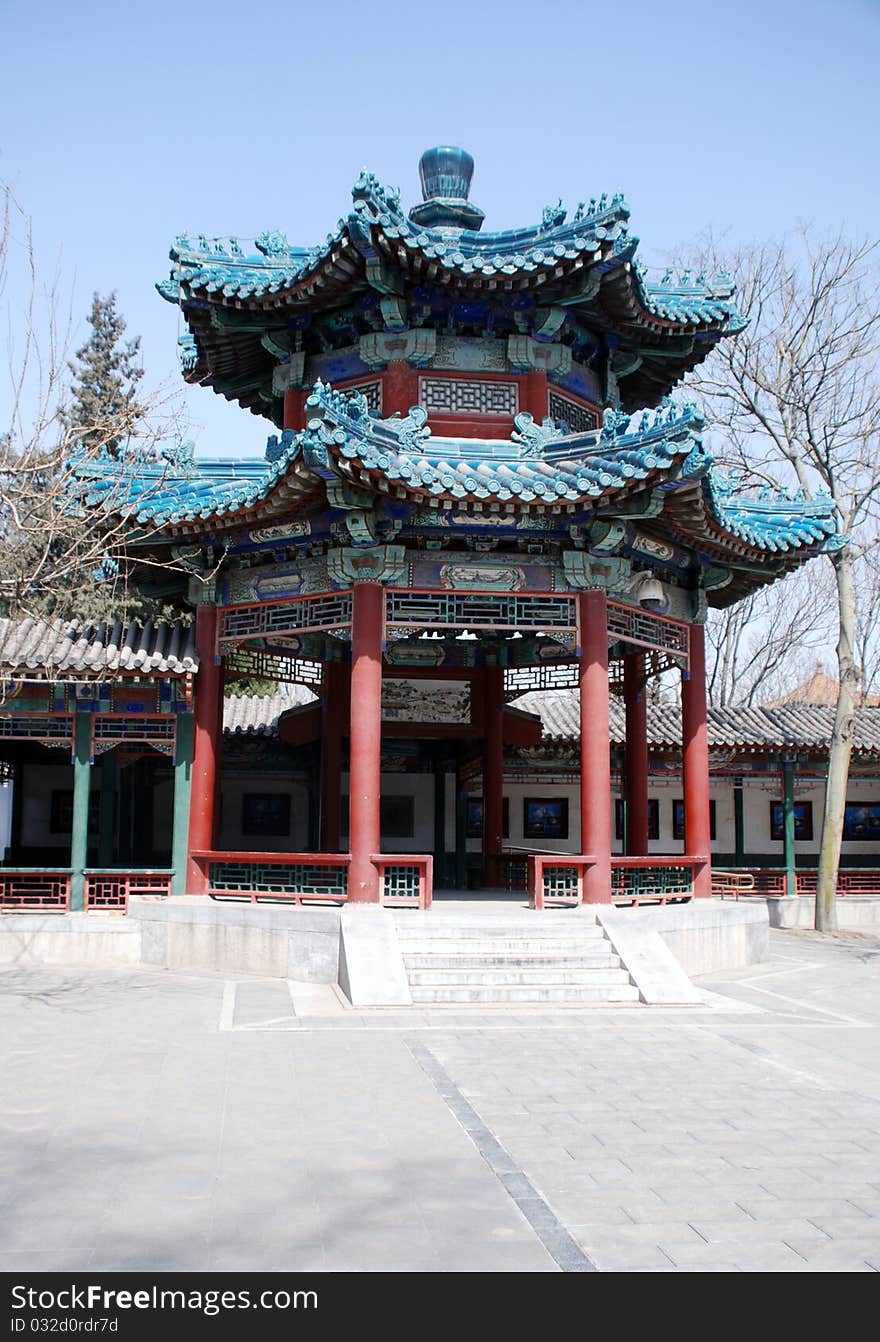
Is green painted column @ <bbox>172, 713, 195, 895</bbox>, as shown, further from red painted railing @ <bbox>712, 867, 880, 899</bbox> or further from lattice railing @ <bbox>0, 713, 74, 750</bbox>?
red painted railing @ <bbox>712, 867, 880, 899</bbox>

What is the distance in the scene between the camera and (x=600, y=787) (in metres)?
13.9

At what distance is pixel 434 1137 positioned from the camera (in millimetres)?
6844

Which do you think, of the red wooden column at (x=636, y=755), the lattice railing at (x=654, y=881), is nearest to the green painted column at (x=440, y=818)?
the red wooden column at (x=636, y=755)

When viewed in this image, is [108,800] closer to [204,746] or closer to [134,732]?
[134,732]

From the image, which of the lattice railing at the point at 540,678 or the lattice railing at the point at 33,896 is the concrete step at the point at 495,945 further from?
the lattice railing at the point at 540,678

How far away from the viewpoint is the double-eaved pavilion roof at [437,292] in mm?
13641

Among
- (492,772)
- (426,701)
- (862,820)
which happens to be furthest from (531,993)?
(862,820)

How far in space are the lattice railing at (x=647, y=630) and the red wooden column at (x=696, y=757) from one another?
6.9 inches

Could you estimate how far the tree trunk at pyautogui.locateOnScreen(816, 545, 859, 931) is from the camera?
21.7 m

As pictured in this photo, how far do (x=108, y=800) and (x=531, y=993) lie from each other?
9.00m

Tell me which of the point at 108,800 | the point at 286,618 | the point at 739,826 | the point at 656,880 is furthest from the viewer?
the point at 739,826

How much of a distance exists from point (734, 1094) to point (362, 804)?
6.30m
